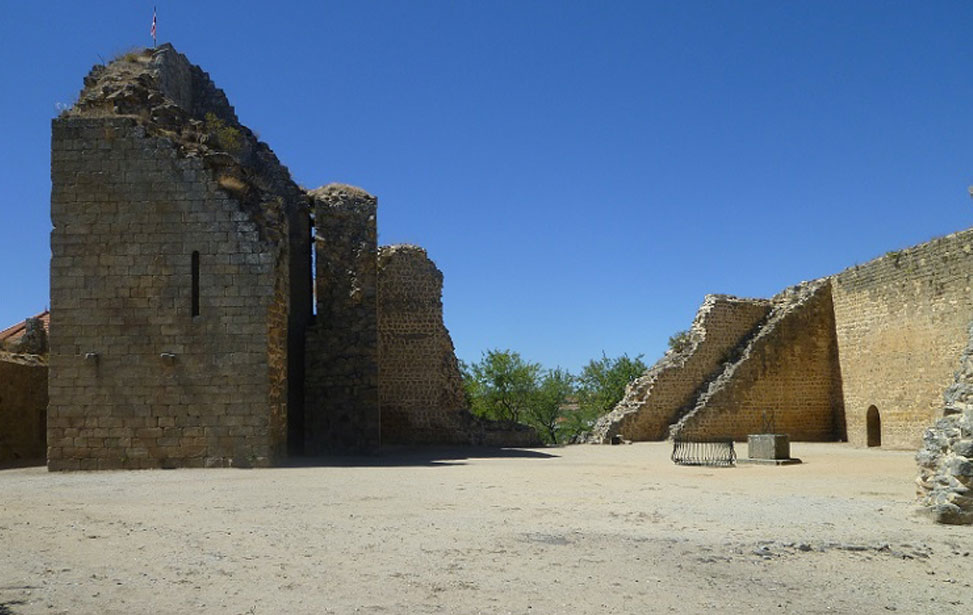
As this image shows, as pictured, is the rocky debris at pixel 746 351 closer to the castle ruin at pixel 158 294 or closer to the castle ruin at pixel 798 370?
the castle ruin at pixel 798 370

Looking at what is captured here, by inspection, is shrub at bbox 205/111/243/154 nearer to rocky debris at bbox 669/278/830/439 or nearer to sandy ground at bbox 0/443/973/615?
sandy ground at bbox 0/443/973/615

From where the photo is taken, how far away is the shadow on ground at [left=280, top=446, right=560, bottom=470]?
48.3 feet

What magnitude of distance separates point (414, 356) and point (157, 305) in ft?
26.8

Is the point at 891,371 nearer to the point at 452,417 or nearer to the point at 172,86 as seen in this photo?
the point at 452,417

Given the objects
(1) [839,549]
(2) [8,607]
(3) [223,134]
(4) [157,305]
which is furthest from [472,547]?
(3) [223,134]

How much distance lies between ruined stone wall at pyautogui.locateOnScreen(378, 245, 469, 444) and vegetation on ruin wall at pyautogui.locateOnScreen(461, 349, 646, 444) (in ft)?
35.1

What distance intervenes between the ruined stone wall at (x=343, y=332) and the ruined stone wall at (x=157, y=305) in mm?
3061

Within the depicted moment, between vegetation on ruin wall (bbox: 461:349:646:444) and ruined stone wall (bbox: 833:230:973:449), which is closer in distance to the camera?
ruined stone wall (bbox: 833:230:973:449)

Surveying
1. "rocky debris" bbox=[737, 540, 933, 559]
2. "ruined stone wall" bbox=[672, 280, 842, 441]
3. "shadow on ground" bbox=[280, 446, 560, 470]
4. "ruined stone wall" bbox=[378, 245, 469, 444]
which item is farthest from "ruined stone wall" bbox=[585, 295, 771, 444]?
"rocky debris" bbox=[737, 540, 933, 559]

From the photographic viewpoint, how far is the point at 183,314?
549 inches

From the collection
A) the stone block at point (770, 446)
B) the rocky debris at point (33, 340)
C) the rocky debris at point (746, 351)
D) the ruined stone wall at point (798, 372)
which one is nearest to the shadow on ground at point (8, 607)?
the stone block at point (770, 446)

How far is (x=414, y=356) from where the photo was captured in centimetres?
2119

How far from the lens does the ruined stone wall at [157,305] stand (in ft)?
44.8

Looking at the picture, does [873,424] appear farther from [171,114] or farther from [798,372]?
[171,114]
